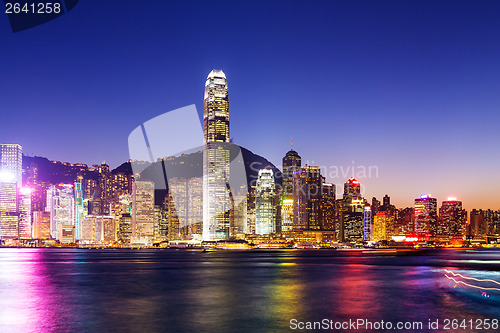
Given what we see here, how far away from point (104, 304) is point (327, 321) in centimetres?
2017

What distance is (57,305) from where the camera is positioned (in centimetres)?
4425

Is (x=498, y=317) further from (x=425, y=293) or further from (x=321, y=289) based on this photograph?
(x=321, y=289)

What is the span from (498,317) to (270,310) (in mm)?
16478

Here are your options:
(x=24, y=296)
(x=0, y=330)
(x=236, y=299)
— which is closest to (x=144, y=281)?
(x=24, y=296)

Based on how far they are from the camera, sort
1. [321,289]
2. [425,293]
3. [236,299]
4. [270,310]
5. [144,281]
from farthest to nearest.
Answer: [144,281] → [321,289] → [425,293] → [236,299] → [270,310]

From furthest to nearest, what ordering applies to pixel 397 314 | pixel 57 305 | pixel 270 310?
pixel 57 305 → pixel 270 310 → pixel 397 314

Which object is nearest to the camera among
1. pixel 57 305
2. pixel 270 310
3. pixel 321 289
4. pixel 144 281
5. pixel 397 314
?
pixel 397 314

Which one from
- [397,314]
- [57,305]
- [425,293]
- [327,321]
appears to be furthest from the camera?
[425,293]

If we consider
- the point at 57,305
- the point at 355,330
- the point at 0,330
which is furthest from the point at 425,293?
the point at 0,330

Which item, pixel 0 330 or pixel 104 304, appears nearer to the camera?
pixel 0 330

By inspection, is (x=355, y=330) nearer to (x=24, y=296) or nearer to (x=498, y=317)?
(x=498, y=317)

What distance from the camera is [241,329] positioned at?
33.1m

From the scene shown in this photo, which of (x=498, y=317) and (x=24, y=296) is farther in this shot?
(x=24, y=296)

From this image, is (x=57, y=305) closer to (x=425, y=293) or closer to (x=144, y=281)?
(x=144, y=281)
